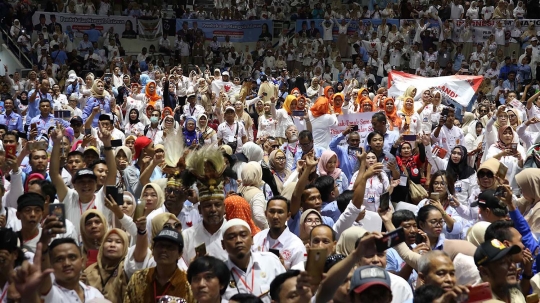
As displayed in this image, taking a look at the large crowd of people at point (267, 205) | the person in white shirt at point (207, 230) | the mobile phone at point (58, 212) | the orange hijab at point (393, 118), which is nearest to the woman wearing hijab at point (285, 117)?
the large crowd of people at point (267, 205)

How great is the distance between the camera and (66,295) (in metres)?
4.63

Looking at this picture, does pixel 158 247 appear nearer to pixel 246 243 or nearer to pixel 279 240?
pixel 246 243

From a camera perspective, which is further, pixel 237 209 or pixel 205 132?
pixel 205 132

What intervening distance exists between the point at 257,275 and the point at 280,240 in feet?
2.44

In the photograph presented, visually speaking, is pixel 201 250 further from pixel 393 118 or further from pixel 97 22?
pixel 97 22

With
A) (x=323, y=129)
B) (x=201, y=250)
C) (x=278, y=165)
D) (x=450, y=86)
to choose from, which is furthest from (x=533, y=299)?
(x=450, y=86)

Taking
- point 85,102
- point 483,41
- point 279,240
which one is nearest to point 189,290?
point 279,240

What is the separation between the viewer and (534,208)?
633cm

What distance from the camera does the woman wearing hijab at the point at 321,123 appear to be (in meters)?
11.9

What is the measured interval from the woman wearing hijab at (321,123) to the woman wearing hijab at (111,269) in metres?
6.76

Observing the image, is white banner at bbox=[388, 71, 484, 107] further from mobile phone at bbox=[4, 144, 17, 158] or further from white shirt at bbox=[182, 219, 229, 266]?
white shirt at bbox=[182, 219, 229, 266]

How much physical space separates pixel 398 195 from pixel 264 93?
10063mm

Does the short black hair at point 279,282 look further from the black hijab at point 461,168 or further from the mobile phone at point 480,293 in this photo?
the black hijab at point 461,168

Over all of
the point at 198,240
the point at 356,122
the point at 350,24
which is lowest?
the point at 350,24
